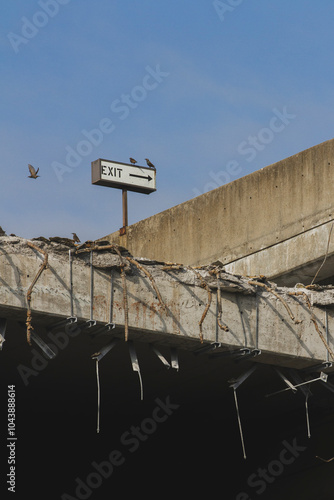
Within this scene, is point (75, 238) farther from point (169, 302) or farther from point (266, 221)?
point (266, 221)

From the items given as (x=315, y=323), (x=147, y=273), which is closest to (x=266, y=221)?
(x=315, y=323)

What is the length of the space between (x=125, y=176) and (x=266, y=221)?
120 inches

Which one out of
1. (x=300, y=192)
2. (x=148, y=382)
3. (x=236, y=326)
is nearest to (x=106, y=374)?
(x=148, y=382)

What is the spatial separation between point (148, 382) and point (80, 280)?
437cm

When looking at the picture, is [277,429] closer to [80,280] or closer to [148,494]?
[148,494]

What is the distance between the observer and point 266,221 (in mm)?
12852

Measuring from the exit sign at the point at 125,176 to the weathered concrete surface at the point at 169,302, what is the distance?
174 inches

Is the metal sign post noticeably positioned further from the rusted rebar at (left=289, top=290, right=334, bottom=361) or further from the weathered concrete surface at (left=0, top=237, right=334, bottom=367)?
the weathered concrete surface at (left=0, top=237, right=334, bottom=367)

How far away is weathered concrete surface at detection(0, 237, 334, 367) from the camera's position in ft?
29.7

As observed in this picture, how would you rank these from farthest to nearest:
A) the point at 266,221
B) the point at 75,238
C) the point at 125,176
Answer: the point at 125,176 < the point at 266,221 < the point at 75,238

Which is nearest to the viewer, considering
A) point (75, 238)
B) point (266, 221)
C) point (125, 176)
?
point (75, 238)

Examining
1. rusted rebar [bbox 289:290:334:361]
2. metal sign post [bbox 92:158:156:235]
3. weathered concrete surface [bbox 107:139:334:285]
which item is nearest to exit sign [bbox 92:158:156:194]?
metal sign post [bbox 92:158:156:235]

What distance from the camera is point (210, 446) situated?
15.7 m

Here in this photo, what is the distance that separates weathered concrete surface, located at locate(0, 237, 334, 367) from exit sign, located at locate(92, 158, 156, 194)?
4.42 metres
